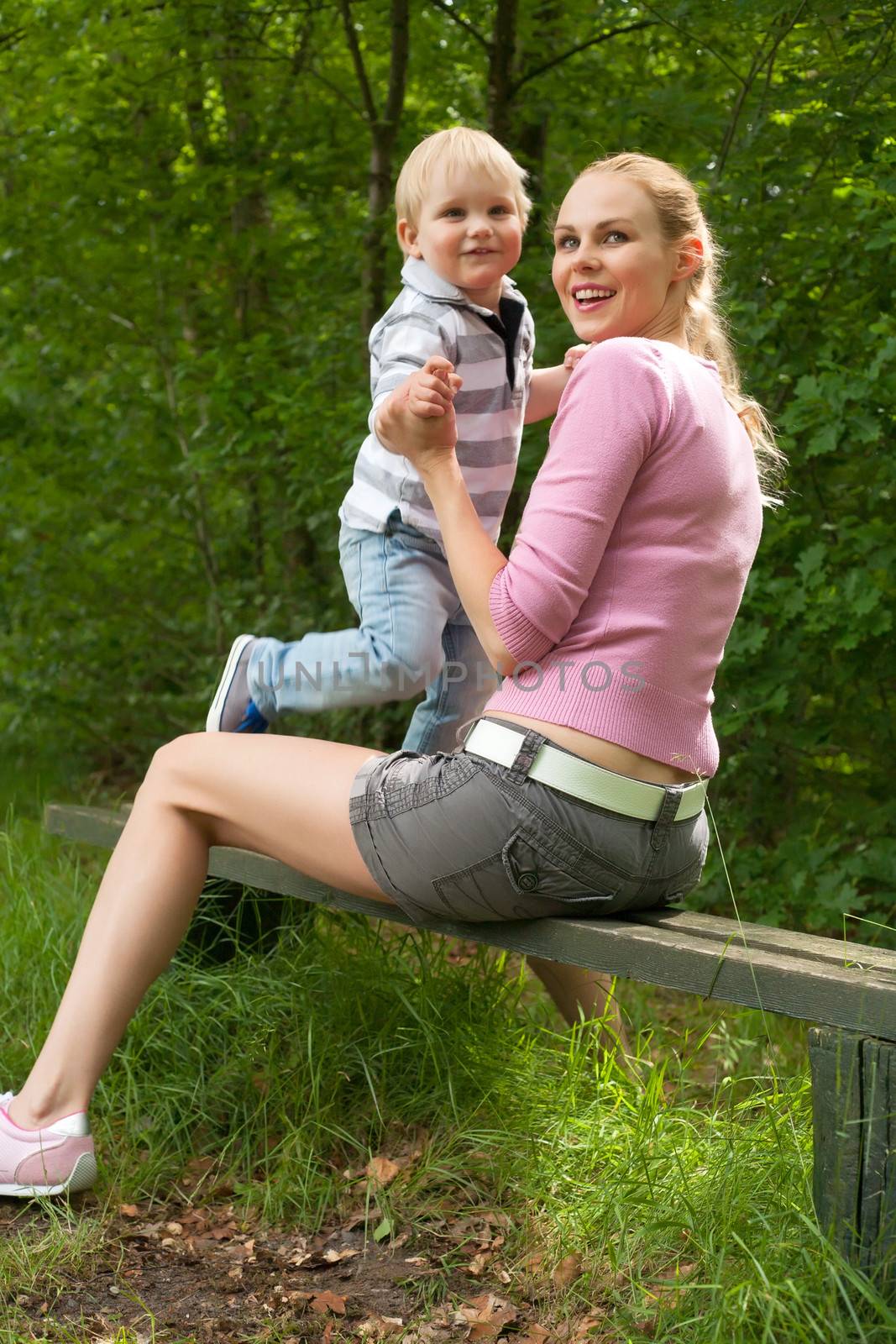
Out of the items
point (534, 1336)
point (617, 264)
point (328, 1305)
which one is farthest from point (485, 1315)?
point (617, 264)

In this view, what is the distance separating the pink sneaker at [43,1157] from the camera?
7.90ft

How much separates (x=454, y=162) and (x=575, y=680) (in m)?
1.17

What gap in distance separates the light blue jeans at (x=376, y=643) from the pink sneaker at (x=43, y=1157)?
857 millimetres

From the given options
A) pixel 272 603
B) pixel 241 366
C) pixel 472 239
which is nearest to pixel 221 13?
pixel 241 366

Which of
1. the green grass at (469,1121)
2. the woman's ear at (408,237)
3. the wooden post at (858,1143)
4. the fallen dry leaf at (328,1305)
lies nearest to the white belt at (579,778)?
the wooden post at (858,1143)

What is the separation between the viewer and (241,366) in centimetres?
509

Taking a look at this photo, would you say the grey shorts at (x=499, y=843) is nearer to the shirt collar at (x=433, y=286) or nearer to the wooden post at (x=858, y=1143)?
the wooden post at (x=858, y=1143)

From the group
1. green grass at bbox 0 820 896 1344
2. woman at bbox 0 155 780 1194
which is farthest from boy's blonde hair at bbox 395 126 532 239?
green grass at bbox 0 820 896 1344

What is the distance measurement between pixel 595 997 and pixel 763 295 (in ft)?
6.76

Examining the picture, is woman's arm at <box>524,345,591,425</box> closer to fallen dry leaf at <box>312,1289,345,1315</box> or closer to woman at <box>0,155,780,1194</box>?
woman at <box>0,155,780,1194</box>

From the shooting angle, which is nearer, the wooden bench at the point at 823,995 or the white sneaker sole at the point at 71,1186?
the wooden bench at the point at 823,995

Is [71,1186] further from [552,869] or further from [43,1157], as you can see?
[552,869]

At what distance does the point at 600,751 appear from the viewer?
6.80 feet

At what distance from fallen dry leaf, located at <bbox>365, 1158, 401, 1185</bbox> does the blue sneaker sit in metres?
0.86
